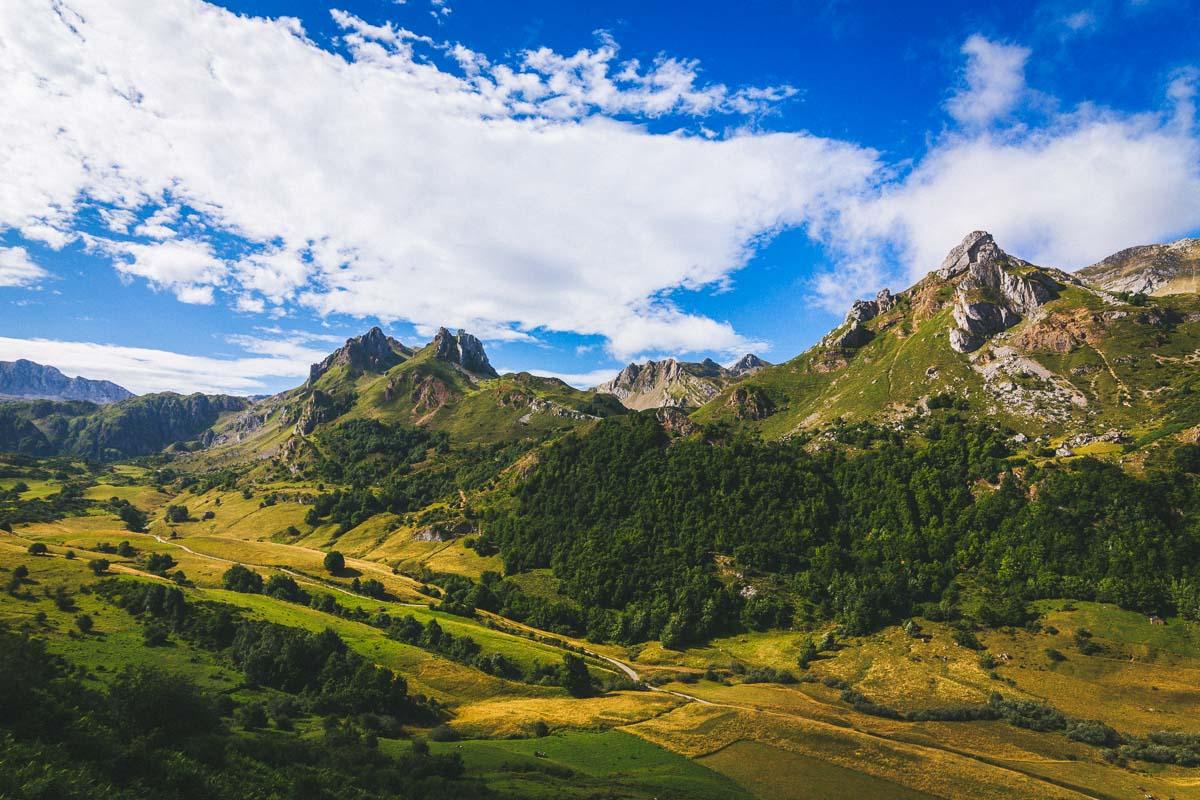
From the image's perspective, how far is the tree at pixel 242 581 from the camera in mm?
142250

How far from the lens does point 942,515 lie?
584ft

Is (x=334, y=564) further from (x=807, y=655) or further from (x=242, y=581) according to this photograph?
(x=807, y=655)

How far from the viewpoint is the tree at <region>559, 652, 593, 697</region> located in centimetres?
11138

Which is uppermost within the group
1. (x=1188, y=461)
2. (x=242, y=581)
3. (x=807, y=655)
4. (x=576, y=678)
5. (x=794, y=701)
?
(x=1188, y=461)

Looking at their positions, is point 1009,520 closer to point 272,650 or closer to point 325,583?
point 272,650

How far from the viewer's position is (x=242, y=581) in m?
144

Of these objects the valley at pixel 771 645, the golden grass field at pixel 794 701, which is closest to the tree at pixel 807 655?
the valley at pixel 771 645

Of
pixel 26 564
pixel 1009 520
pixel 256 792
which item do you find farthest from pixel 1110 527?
pixel 26 564

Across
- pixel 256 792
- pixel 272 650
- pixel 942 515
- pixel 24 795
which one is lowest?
pixel 272 650

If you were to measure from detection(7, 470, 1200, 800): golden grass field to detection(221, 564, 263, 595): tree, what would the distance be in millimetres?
3197

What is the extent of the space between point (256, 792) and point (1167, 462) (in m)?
206

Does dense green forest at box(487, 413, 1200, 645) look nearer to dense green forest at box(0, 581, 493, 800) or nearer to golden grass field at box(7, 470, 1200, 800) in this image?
golden grass field at box(7, 470, 1200, 800)

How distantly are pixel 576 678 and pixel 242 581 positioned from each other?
9484cm

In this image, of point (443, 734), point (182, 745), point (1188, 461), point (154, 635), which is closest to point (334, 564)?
point (154, 635)
